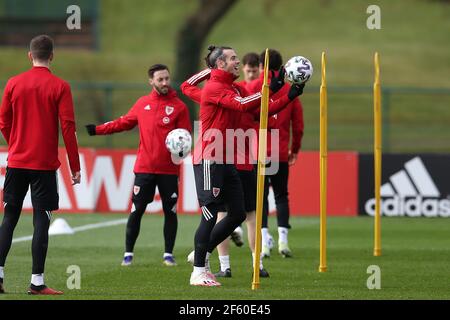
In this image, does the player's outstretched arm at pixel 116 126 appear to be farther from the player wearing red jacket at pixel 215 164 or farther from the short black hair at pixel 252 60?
the player wearing red jacket at pixel 215 164

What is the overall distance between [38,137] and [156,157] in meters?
3.18

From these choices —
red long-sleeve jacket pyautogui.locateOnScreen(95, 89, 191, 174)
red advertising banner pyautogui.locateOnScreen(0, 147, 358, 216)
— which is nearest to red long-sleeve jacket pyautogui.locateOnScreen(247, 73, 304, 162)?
red long-sleeve jacket pyautogui.locateOnScreen(95, 89, 191, 174)

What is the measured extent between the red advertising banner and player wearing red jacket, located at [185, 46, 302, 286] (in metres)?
9.26

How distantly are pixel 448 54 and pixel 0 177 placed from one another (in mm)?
40221

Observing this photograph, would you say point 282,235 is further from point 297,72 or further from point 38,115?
point 38,115

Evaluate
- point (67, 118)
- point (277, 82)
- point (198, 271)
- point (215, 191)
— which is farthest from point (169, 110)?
point (67, 118)

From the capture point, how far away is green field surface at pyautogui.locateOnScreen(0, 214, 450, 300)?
11.1 m

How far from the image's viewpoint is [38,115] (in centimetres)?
1069

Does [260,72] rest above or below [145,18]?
below

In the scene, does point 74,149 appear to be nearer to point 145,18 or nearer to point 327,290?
point 327,290

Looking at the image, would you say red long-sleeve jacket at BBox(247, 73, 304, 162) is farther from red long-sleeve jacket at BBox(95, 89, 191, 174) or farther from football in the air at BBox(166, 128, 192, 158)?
football in the air at BBox(166, 128, 192, 158)

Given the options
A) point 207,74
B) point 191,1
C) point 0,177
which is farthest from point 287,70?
point 191,1

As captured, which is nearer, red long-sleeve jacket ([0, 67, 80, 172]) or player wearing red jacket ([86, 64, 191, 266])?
red long-sleeve jacket ([0, 67, 80, 172])

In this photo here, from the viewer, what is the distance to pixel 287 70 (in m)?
10.9
